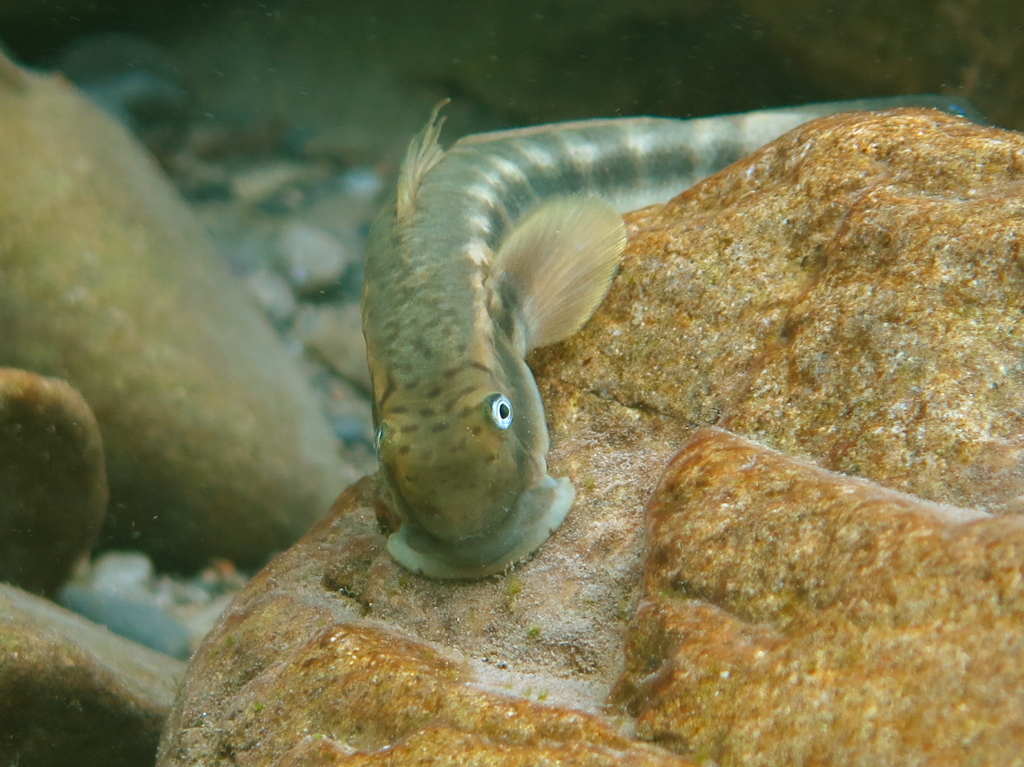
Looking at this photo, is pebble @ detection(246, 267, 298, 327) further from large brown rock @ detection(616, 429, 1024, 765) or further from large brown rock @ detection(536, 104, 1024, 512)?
large brown rock @ detection(616, 429, 1024, 765)

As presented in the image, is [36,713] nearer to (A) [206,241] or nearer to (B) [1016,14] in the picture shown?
(A) [206,241]

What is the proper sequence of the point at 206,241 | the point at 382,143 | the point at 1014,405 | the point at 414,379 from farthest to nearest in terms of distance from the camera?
1. the point at 382,143
2. the point at 206,241
3. the point at 414,379
4. the point at 1014,405

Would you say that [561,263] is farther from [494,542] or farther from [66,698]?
[66,698]

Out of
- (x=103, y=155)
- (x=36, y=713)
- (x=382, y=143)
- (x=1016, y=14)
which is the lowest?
(x=382, y=143)

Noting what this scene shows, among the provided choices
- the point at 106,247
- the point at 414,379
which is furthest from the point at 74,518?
the point at 414,379

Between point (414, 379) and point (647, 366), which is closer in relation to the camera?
point (414, 379)

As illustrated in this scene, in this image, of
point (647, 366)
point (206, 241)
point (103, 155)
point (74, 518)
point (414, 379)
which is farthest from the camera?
point (206, 241)

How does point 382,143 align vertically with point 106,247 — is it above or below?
below
